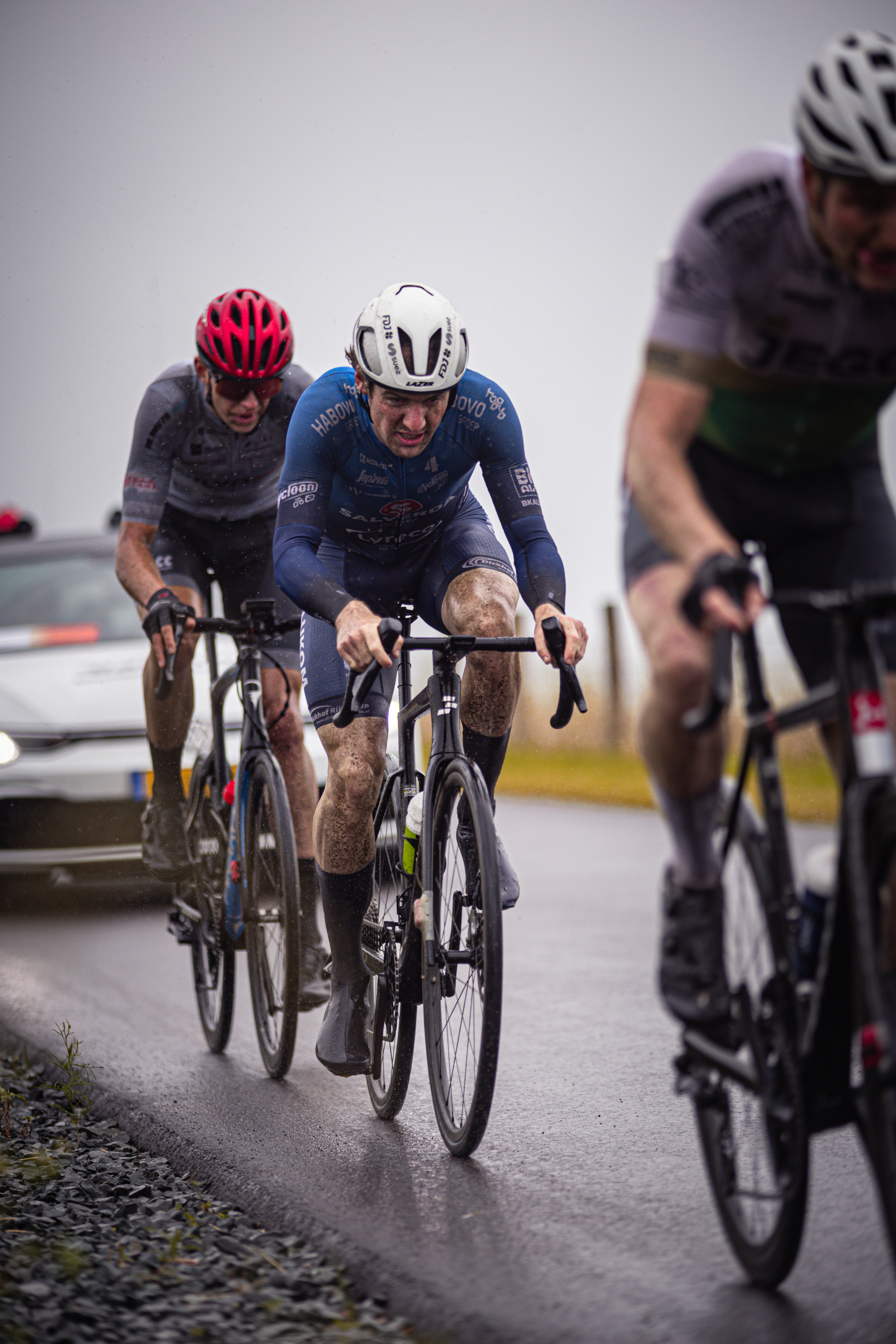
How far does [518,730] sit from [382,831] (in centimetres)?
637

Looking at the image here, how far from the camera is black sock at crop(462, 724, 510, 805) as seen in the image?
4457 mm

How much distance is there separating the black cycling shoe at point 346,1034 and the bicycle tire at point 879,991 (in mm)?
2232

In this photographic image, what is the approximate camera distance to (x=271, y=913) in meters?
5.16

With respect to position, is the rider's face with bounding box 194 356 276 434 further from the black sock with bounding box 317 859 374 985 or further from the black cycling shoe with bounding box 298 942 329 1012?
the black cycling shoe with bounding box 298 942 329 1012

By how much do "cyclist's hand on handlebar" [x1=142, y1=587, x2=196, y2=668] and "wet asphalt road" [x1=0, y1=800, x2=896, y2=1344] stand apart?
59.9 inches

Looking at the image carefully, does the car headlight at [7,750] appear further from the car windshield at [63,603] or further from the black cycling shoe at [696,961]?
the black cycling shoe at [696,961]

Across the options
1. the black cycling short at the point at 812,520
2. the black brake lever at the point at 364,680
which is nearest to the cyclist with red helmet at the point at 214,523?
the black brake lever at the point at 364,680

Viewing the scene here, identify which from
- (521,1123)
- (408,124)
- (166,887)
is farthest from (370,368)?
(166,887)

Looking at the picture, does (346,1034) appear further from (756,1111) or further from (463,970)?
(756,1111)

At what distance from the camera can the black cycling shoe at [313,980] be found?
16.5 feet

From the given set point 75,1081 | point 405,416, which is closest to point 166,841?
point 75,1081

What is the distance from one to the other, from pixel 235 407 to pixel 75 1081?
2379 mm

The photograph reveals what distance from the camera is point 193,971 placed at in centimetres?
574

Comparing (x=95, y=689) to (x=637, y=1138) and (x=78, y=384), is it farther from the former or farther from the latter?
(x=637, y=1138)
